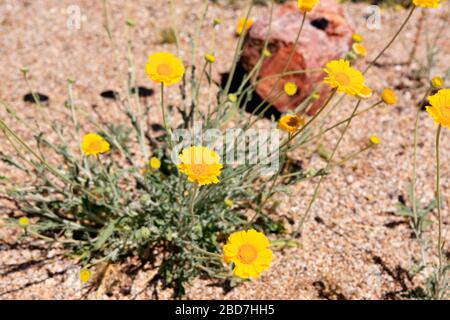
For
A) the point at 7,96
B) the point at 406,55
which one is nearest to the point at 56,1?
the point at 7,96

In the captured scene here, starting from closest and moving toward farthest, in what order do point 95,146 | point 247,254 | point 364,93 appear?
point 247,254
point 364,93
point 95,146

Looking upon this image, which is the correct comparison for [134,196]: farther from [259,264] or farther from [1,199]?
[259,264]

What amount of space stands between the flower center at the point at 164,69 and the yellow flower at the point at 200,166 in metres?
0.42

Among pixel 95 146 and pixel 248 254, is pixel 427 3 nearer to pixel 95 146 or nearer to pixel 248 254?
pixel 248 254

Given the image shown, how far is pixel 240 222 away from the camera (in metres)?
2.93

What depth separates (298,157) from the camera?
371cm

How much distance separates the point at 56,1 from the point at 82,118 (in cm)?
206

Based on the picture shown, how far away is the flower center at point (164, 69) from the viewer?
2.30 metres

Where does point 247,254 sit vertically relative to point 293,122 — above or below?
below

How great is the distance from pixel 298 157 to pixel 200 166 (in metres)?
1.76

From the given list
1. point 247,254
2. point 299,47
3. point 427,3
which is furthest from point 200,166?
point 299,47

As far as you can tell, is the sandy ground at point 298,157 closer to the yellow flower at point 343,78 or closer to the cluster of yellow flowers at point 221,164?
the cluster of yellow flowers at point 221,164

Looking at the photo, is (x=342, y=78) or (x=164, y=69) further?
(x=164, y=69)

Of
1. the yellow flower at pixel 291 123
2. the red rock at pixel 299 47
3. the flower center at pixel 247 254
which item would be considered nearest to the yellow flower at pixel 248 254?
the flower center at pixel 247 254
